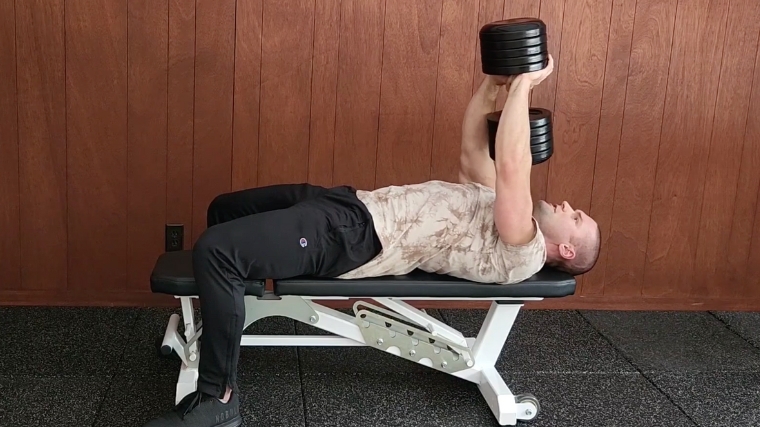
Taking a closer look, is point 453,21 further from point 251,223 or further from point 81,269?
point 81,269

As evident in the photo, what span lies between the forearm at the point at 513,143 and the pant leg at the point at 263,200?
0.57m

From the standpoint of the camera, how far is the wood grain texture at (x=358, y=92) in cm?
295

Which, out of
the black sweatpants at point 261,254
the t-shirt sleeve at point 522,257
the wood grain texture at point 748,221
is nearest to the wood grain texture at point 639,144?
the wood grain texture at point 748,221

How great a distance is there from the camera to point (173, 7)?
286cm

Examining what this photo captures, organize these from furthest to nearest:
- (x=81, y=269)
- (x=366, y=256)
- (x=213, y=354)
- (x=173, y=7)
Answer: (x=81, y=269) → (x=173, y=7) → (x=366, y=256) → (x=213, y=354)

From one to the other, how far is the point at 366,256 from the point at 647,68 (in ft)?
4.82

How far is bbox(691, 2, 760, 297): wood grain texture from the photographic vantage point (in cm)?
314

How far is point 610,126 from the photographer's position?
316 centimetres

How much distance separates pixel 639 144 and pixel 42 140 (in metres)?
2.15

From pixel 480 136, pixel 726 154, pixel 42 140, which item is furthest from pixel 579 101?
pixel 42 140

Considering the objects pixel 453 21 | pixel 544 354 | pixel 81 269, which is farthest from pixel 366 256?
pixel 81 269

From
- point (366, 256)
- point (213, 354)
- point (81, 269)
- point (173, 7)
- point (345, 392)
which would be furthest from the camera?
point (81, 269)

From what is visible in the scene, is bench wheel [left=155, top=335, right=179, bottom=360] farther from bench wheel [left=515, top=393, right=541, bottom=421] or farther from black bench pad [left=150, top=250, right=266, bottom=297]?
bench wheel [left=515, top=393, right=541, bottom=421]

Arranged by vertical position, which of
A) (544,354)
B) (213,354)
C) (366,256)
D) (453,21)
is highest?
(453,21)
